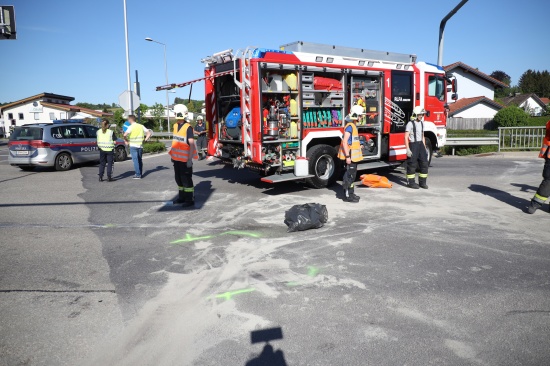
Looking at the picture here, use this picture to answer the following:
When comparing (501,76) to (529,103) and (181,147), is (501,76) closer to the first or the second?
(529,103)

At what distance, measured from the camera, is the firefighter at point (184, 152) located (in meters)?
7.24

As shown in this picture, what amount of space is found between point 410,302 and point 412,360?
35.5 inches

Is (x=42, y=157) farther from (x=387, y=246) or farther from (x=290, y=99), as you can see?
(x=387, y=246)

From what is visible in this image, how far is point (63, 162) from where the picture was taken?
12.6 m

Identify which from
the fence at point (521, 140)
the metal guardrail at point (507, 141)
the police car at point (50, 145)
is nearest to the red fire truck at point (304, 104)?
the police car at point (50, 145)

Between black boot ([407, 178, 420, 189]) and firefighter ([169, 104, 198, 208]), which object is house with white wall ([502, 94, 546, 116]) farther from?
firefighter ([169, 104, 198, 208])

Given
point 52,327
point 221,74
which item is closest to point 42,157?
point 221,74

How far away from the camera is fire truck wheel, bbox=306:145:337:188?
8695 mm

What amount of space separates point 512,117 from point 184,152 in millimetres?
33879

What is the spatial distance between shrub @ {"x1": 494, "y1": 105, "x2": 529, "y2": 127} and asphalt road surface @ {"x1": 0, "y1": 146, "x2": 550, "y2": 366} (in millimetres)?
29342

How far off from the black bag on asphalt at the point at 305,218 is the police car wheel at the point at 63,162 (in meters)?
9.85

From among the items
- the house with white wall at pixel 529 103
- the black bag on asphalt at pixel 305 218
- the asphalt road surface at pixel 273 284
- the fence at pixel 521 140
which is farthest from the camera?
the house with white wall at pixel 529 103

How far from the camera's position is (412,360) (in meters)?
2.78

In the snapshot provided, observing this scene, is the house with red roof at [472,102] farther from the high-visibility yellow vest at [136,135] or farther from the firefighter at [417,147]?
the high-visibility yellow vest at [136,135]
